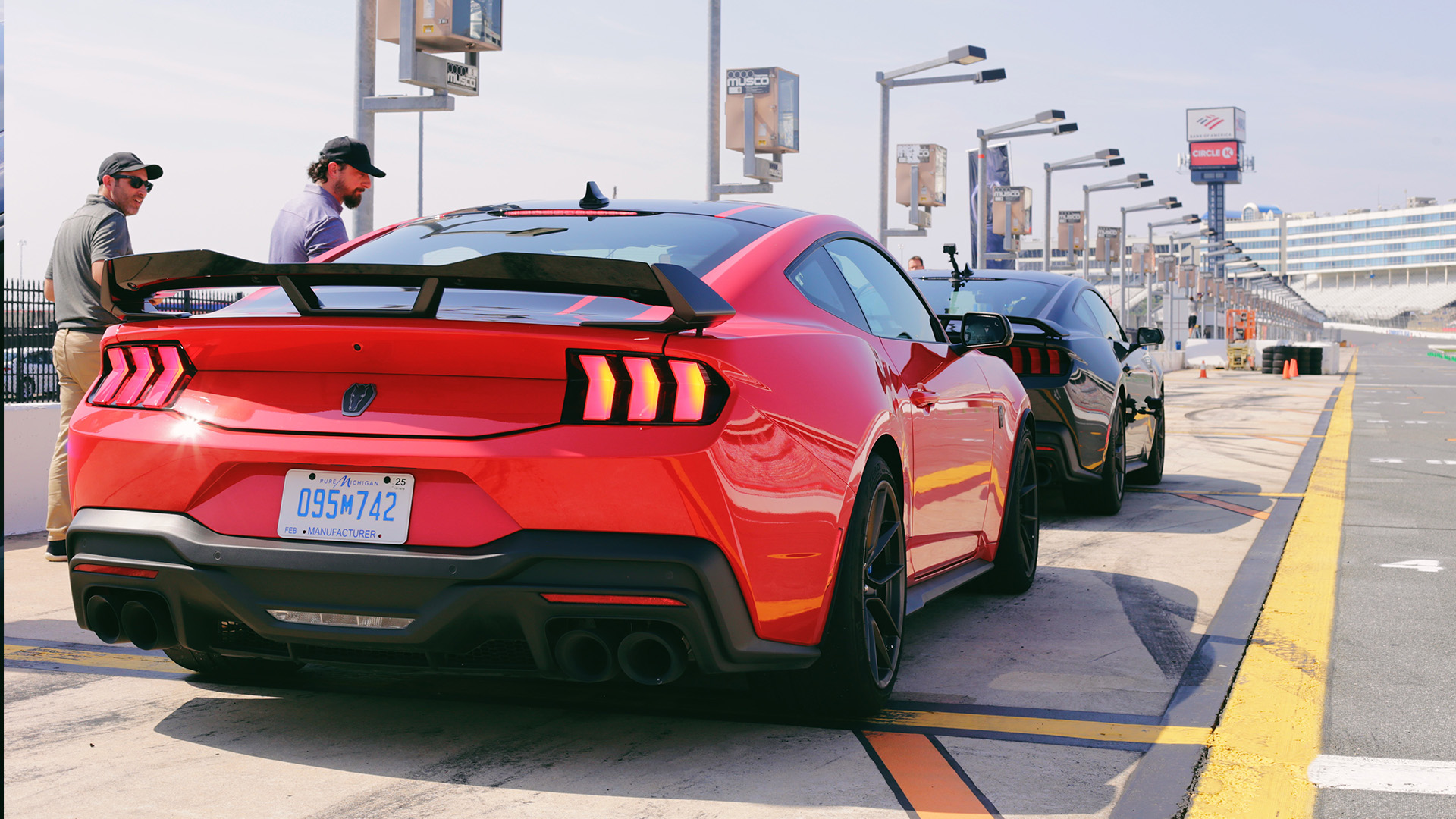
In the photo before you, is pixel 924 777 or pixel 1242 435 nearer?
pixel 924 777

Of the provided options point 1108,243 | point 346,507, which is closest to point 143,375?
point 346,507

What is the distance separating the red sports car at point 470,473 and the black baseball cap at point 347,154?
2.90 m

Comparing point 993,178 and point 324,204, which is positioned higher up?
point 993,178

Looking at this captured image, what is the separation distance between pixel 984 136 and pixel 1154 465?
2053 centimetres

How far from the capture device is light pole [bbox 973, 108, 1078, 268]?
27906 mm

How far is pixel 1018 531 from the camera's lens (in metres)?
5.66

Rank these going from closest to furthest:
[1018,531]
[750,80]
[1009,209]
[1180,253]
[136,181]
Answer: [1018,531]
[136,181]
[750,80]
[1009,209]
[1180,253]

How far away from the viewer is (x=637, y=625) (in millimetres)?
2963

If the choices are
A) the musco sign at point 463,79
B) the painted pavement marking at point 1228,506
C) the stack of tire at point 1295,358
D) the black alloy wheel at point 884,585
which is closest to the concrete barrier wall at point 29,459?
the musco sign at point 463,79

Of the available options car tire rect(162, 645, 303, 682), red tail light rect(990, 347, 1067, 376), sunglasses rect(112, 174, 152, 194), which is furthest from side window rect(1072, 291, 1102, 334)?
car tire rect(162, 645, 303, 682)

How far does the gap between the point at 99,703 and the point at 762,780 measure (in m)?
1.98

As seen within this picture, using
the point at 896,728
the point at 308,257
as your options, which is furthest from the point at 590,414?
the point at 308,257

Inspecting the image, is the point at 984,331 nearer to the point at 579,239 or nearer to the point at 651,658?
the point at 579,239

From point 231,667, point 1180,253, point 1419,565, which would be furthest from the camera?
point 1180,253
